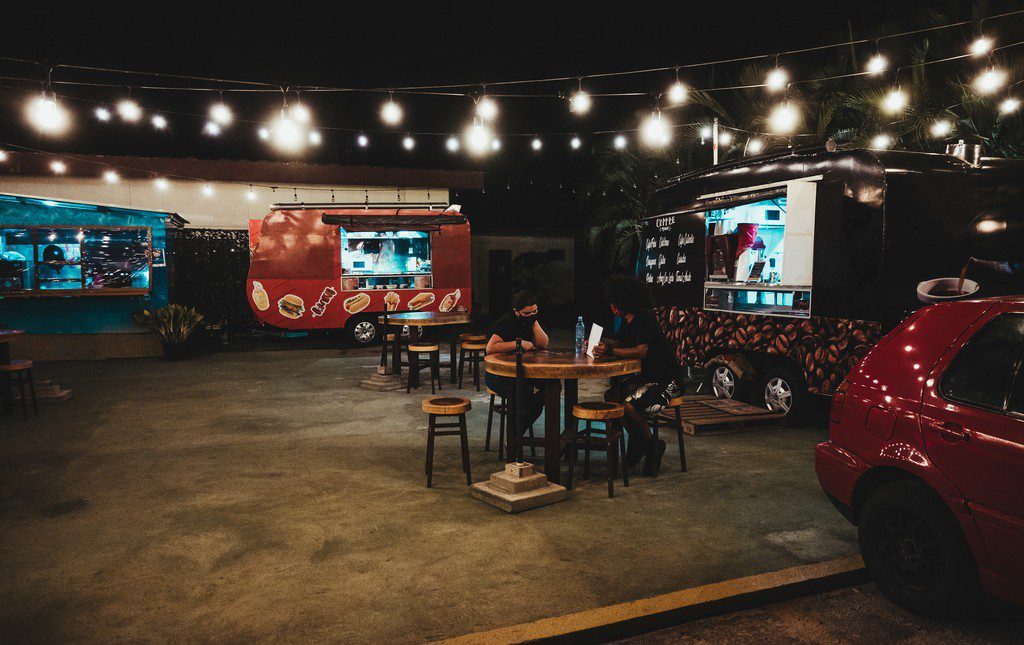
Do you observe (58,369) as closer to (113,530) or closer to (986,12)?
(113,530)

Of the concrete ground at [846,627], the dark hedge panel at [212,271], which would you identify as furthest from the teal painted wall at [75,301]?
the concrete ground at [846,627]

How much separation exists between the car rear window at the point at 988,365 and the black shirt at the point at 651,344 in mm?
2547

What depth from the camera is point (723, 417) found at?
725cm

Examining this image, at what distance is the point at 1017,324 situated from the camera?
3.09 meters

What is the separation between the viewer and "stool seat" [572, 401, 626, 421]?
5160 mm

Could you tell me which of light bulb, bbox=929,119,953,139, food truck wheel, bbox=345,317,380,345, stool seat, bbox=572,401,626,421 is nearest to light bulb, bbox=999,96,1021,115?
light bulb, bbox=929,119,953,139

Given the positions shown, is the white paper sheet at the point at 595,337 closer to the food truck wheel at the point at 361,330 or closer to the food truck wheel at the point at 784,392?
the food truck wheel at the point at 784,392

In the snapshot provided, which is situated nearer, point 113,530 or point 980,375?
point 980,375

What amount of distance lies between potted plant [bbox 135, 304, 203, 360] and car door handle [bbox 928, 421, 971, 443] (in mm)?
13157

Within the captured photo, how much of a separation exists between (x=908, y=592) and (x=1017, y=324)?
57.1 inches

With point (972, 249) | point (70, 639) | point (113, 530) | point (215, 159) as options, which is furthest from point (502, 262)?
point (70, 639)

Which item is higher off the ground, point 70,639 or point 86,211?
point 86,211

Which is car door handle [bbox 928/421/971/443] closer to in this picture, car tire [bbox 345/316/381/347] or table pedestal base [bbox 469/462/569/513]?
table pedestal base [bbox 469/462/569/513]

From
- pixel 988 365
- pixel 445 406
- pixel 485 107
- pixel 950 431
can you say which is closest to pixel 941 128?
pixel 485 107
